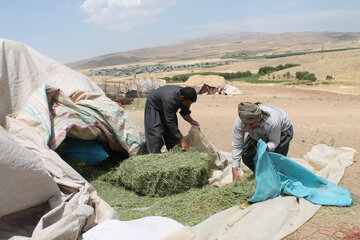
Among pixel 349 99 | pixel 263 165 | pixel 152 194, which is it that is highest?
pixel 263 165

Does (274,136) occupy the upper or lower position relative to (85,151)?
upper

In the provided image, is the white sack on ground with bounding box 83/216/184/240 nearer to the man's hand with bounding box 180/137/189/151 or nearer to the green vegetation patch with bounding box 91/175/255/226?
the green vegetation patch with bounding box 91/175/255/226

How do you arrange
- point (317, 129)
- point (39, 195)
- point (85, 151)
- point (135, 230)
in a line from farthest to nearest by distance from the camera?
point (317, 129) < point (85, 151) < point (39, 195) < point (135, 230)

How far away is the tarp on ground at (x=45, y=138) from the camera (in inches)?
113

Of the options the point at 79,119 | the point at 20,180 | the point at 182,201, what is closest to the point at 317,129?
the point at 182,201

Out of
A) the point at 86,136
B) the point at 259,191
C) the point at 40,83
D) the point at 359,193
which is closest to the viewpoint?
the point at 259,191

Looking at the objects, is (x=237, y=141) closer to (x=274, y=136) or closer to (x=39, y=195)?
(x=274, y=136)

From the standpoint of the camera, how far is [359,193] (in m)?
4.07

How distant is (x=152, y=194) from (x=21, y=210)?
1700 millimetres

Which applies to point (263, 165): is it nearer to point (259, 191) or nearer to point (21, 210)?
point (259, 191)

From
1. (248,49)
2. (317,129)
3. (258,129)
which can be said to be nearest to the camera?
(258,129)

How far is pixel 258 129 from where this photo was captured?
3.81 metres

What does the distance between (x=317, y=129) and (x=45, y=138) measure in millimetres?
5580

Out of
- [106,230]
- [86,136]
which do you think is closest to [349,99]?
[86,136]
